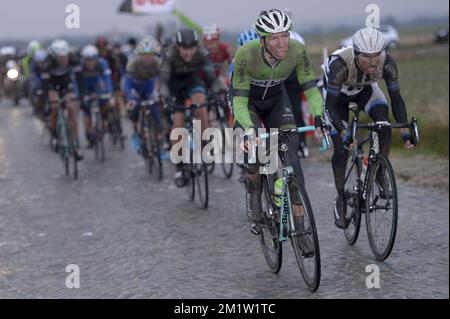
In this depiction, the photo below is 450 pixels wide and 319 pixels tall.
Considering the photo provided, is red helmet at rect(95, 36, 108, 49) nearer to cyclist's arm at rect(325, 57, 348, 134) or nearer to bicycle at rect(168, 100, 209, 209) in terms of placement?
bicycle at rect(168, 100, 209, 209)

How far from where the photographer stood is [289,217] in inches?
263

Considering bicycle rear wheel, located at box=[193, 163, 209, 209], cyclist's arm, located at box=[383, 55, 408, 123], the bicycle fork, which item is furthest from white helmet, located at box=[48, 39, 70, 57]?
the bicycle fork

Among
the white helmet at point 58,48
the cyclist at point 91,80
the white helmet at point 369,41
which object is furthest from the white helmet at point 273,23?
the cyclist at point 91,80

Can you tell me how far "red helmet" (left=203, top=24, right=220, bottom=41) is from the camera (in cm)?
1434

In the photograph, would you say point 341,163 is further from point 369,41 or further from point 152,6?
point 152,6

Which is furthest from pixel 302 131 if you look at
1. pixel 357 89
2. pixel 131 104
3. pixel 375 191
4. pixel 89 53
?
pixel 89 53

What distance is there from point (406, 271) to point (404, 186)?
14.3 feet

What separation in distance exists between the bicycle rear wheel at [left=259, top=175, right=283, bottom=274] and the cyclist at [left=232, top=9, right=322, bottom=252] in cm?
10

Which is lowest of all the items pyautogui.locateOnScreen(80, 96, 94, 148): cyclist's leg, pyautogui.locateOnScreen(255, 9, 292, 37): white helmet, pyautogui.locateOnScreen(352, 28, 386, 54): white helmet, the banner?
pyautogui.locateOnScreen(80, 96, 94, 148): cyclist's leg

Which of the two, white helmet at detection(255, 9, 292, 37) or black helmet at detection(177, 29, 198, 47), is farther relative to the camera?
black helmet at detection(177, 29, 198, 47)

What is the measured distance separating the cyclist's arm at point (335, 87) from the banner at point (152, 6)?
29.3 meters

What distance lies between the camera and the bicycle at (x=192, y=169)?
10.4 m
